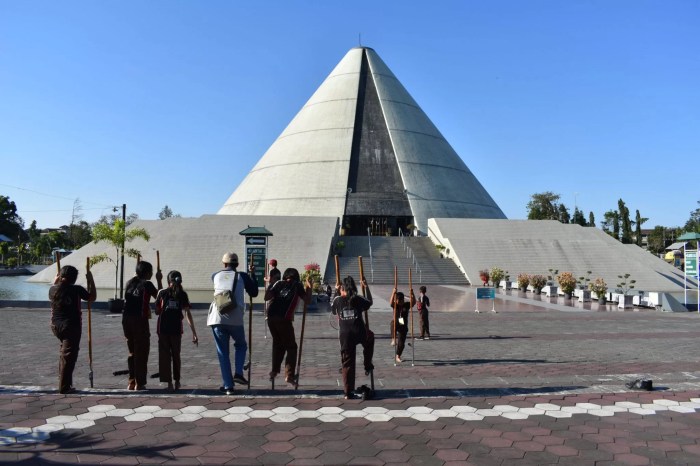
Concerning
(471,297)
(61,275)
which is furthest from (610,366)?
(471,297)

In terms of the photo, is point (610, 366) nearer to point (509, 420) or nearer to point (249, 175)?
point (509, 420)

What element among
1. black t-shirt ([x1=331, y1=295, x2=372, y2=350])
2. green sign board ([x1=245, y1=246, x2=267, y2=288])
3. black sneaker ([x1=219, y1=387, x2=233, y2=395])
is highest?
green sign board ([x1=245, y1=246, x2=267, y2=288])

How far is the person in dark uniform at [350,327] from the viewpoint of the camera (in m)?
6.16

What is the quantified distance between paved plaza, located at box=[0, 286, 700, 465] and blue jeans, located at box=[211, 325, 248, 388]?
0.78ft

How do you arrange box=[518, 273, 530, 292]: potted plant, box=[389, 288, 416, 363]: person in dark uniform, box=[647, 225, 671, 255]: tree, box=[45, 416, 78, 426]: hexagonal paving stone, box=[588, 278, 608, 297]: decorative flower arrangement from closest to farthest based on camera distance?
1. box=[45, 416, 78, 426]: hexagonal paving stone
2. box=[389, 288, 416, 363]: person in dark uniform
3. box=[588, 278, 608, 297]: decorative flower arrangement
4. box=[518, 273, 530, 292]: potted plant
5. box=[647, 225, 671, 255]: tree

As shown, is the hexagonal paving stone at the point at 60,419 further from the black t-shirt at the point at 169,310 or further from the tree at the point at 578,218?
the tree at the point at 578,218

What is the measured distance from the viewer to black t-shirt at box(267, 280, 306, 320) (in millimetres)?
6695

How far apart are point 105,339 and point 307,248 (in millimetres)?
19269

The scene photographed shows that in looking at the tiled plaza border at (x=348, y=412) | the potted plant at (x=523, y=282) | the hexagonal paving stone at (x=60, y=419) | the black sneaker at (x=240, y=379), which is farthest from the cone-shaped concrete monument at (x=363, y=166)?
the hexagonal paving stone at (x=60, y=419)

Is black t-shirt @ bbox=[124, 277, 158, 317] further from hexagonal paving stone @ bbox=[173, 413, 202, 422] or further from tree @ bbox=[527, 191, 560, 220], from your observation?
tree @ bbox=[527, 191, 560, 220]

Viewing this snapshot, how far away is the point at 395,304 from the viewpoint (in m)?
8.63

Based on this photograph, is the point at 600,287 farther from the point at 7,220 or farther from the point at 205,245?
the point at 7,220

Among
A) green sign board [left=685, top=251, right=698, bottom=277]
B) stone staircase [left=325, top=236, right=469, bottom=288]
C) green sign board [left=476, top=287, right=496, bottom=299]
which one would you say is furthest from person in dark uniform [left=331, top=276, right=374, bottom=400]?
stone staircase [left=325, top=236, right=469, bottom=288]

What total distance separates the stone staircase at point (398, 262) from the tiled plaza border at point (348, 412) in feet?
69.6
